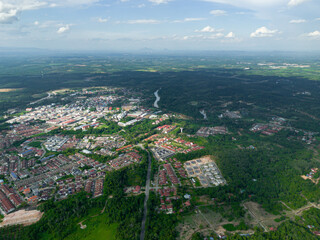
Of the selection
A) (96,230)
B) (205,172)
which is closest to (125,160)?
(205,172)

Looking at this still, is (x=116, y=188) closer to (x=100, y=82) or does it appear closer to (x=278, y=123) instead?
(x=278, y=123)

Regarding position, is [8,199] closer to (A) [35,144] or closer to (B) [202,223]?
(A) [35,144]

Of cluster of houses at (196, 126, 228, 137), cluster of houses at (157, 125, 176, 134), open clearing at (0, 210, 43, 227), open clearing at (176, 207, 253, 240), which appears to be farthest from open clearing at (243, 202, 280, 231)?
cluster of houses at (157, 125, 176, 134)

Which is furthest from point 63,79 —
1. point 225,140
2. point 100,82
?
point 225,140

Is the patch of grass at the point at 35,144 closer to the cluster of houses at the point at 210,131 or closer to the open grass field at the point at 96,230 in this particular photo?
the open grass field at the point at 96,230

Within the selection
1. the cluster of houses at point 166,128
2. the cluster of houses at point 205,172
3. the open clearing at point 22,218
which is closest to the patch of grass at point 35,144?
the open clearing at point 22,218

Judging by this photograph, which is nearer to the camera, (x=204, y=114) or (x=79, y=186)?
(x=79, y=186)

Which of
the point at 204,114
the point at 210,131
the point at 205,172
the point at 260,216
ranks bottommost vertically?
the point at 260,216

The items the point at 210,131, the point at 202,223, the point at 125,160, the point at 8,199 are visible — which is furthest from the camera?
the point at 210,131

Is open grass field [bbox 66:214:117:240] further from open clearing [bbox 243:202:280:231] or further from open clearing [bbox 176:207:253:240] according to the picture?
open clearing [bbox 243:202:280:231]
